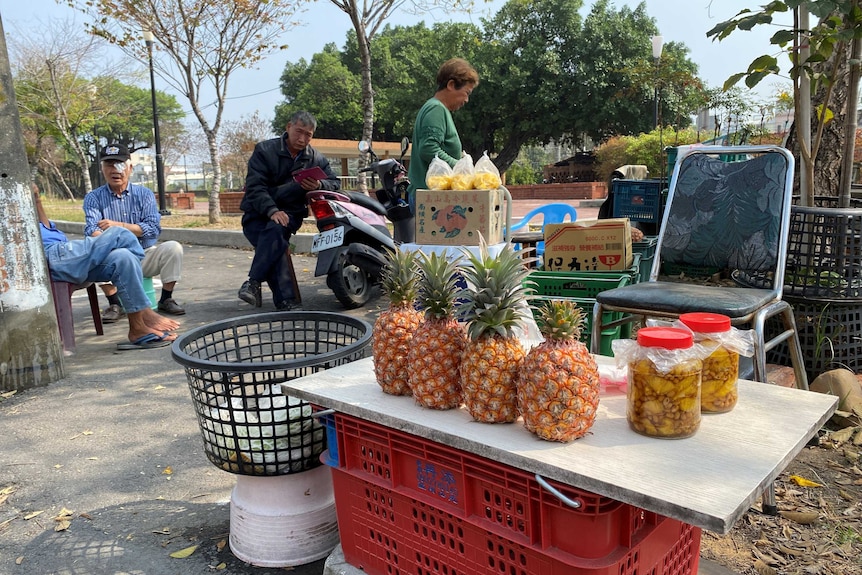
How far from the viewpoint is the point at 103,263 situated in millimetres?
4715

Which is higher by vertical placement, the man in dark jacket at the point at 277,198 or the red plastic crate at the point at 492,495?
the man in dark jacket at the point at 277,198

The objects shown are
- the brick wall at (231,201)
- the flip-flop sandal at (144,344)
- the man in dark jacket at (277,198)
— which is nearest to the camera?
the flip-flop sandal at (144,344)

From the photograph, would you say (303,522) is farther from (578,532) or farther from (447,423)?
(578,532)

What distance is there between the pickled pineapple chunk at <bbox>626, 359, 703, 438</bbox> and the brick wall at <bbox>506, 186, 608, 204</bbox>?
746 inches

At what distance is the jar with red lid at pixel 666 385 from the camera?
1497mm

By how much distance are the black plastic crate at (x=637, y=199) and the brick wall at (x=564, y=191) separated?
13391 mm

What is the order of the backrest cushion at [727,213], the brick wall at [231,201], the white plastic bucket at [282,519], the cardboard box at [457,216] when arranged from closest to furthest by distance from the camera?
the white plastic bucket at [282,519]
the backrest cushion at [727,213]
the cardboard box at [457,216]
the brick wall at [231,201]

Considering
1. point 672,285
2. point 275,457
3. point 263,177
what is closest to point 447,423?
point 275,457

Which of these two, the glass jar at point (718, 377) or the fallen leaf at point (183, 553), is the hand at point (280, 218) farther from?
the glass jar at point (718, 377)

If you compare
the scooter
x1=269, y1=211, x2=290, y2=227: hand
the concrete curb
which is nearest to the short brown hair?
the scooter

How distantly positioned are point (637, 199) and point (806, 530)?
488cm

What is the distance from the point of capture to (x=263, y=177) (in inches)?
235

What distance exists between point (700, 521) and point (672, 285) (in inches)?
75.2

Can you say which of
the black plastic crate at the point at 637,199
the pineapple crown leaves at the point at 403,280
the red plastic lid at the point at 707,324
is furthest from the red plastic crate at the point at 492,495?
the black plastic crate at the point at 637,199
